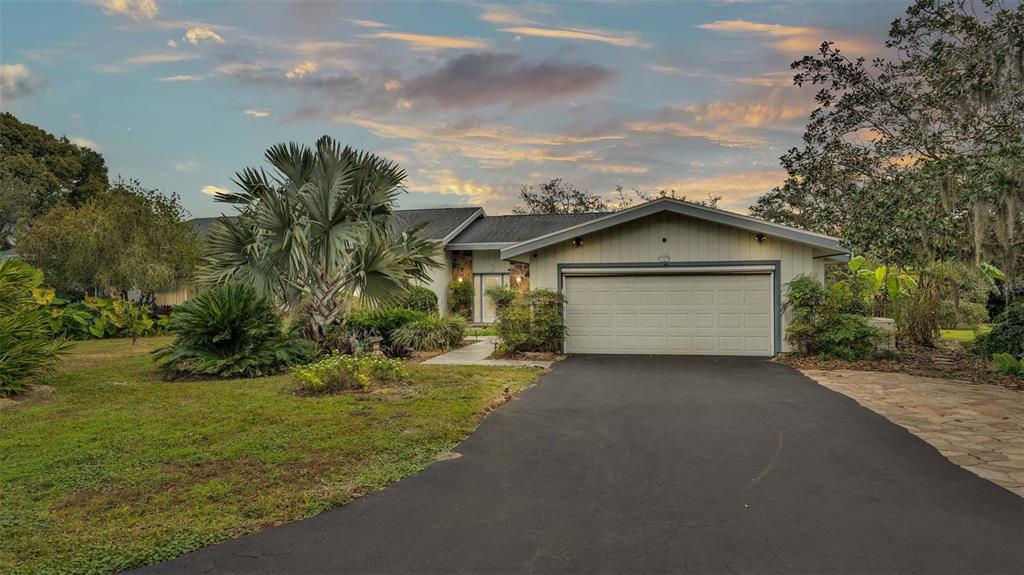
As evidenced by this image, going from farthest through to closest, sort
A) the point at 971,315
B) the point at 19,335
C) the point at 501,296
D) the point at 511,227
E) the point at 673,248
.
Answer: the point at 511,227 < the point at 971,315 < the point at 501,296 < the point at 673,248 < the point at 19,335

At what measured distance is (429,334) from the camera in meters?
13.3

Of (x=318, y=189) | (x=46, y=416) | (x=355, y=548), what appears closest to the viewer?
(x=355, y=548)

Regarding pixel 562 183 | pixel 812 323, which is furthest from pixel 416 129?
pixel 562 183

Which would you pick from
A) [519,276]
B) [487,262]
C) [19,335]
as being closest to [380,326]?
[19,335]

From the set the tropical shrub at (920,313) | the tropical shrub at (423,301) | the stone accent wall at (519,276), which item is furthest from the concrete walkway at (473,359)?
the tropical shrub at (920,313)

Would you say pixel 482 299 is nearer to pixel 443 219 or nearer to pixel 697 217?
pixel 443 219

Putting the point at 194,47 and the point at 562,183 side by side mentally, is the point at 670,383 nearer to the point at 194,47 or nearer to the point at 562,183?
the point at 194,47

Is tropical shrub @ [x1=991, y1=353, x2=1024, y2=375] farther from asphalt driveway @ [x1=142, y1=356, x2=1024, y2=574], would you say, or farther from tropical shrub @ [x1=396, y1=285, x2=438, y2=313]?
tropical shrub @ [x1=396, y1=285, x2=438, y2=313]

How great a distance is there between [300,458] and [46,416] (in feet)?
13.4

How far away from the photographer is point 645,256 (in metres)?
12.5

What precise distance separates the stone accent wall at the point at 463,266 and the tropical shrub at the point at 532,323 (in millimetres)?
9596

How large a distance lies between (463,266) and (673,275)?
1124 cm

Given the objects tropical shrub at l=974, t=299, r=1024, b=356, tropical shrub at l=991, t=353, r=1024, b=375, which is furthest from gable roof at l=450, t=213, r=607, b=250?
tropical shrub at l=991, t=353, r=1024, b=375

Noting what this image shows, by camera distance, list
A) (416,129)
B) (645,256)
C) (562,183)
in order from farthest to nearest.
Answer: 1. (562,183)
2. (416,129)
3. (645,256)
